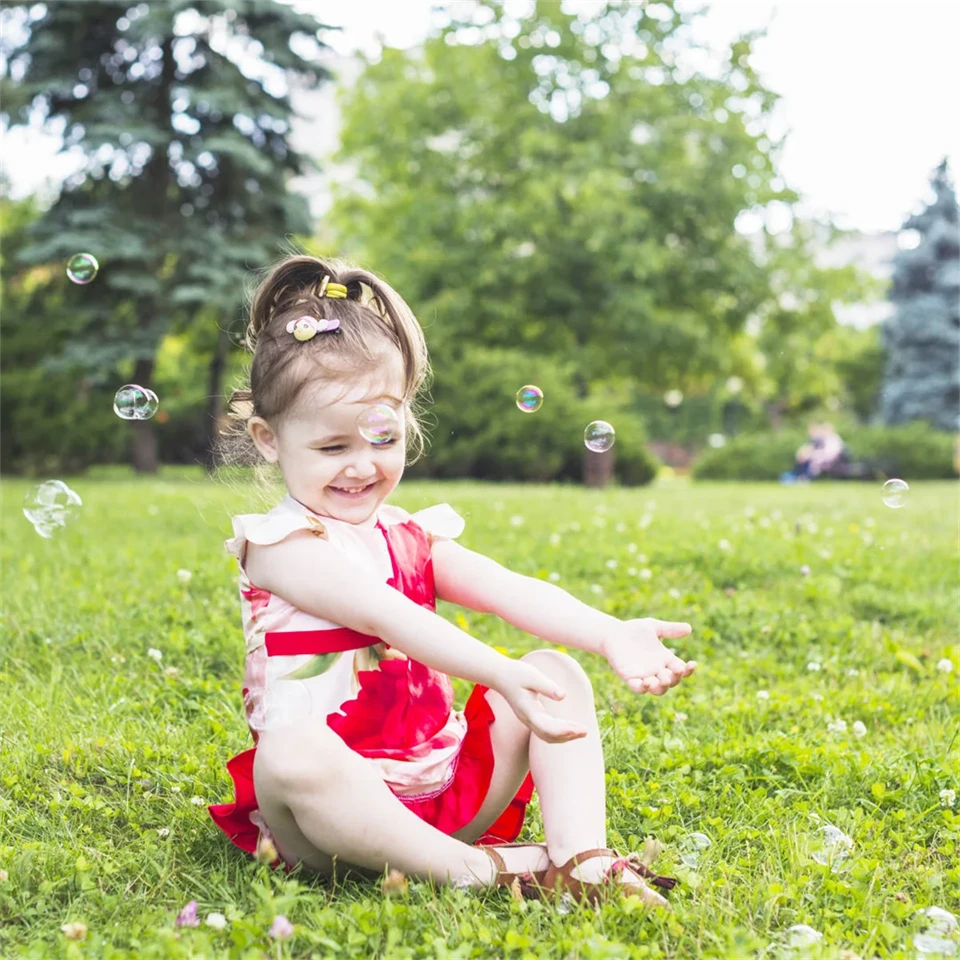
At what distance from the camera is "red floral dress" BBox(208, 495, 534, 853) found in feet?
7.41

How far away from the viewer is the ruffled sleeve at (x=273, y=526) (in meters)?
2.28

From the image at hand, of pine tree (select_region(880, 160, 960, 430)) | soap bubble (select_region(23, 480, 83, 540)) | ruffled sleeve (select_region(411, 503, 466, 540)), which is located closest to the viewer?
ruffled sleeve (select_region(411, 503, 466, 540))

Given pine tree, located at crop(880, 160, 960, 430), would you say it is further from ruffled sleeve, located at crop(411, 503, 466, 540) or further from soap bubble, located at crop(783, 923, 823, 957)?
soap bubble, located at crop(783, 923, 823, 957)

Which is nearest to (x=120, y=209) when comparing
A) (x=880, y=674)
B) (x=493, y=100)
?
(x=493, y=100)

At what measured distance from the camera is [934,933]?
80.7 inches

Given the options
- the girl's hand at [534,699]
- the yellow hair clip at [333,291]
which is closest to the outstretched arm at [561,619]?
the girl's hand at [534,699]

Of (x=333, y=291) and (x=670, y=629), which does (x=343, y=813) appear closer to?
(x=670, y=629)

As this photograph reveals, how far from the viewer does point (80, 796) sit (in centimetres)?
275

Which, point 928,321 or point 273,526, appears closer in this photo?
point 273,526

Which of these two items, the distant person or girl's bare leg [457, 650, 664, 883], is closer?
girl's bare leg [457, 650, 664, 883]

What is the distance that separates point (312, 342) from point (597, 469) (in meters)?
14.0

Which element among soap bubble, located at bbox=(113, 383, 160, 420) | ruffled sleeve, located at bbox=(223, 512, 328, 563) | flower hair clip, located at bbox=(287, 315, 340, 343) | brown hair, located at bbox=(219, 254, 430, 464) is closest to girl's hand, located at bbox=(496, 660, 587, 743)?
ruffled sleeve, located at bbox=(223, 512, 328, 563)

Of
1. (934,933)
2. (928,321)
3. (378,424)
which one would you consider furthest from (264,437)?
(928,321)

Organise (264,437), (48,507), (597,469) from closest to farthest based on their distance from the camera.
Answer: (264,437) < (48,507) < (597,469)
